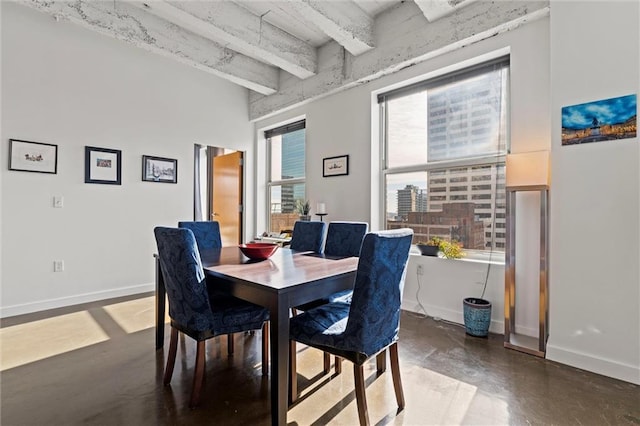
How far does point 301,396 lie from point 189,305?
84 centimetres

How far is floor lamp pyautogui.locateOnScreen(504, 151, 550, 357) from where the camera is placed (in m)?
2.33

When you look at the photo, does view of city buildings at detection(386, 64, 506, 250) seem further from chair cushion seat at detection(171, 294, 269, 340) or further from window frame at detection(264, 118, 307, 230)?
chair cushion seat at detection(171, 294, 269, 340)

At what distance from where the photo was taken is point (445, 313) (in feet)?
10.2

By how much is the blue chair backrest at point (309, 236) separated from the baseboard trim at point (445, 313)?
1.25 metres

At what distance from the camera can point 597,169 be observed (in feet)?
6.97

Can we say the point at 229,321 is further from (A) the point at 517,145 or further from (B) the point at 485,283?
(A) the point at 517,145

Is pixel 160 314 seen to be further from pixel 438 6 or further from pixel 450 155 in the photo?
pixel 438 6

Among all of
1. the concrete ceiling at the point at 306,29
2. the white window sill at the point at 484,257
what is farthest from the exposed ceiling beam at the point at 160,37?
the white window sill at the point at 484,257

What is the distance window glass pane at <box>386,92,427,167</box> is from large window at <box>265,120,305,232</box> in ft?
5.18

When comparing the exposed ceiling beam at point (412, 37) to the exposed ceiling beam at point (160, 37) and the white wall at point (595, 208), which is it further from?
the exposed ceiling beam at point (160, 37)

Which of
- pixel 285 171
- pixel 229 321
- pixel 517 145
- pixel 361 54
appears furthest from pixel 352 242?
pixel 285 171

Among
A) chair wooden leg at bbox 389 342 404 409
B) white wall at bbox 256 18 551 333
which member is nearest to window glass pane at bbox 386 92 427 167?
white wall at bbox 256 18 551 333

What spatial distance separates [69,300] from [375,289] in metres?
3.78

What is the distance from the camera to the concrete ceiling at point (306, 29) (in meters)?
2.84
